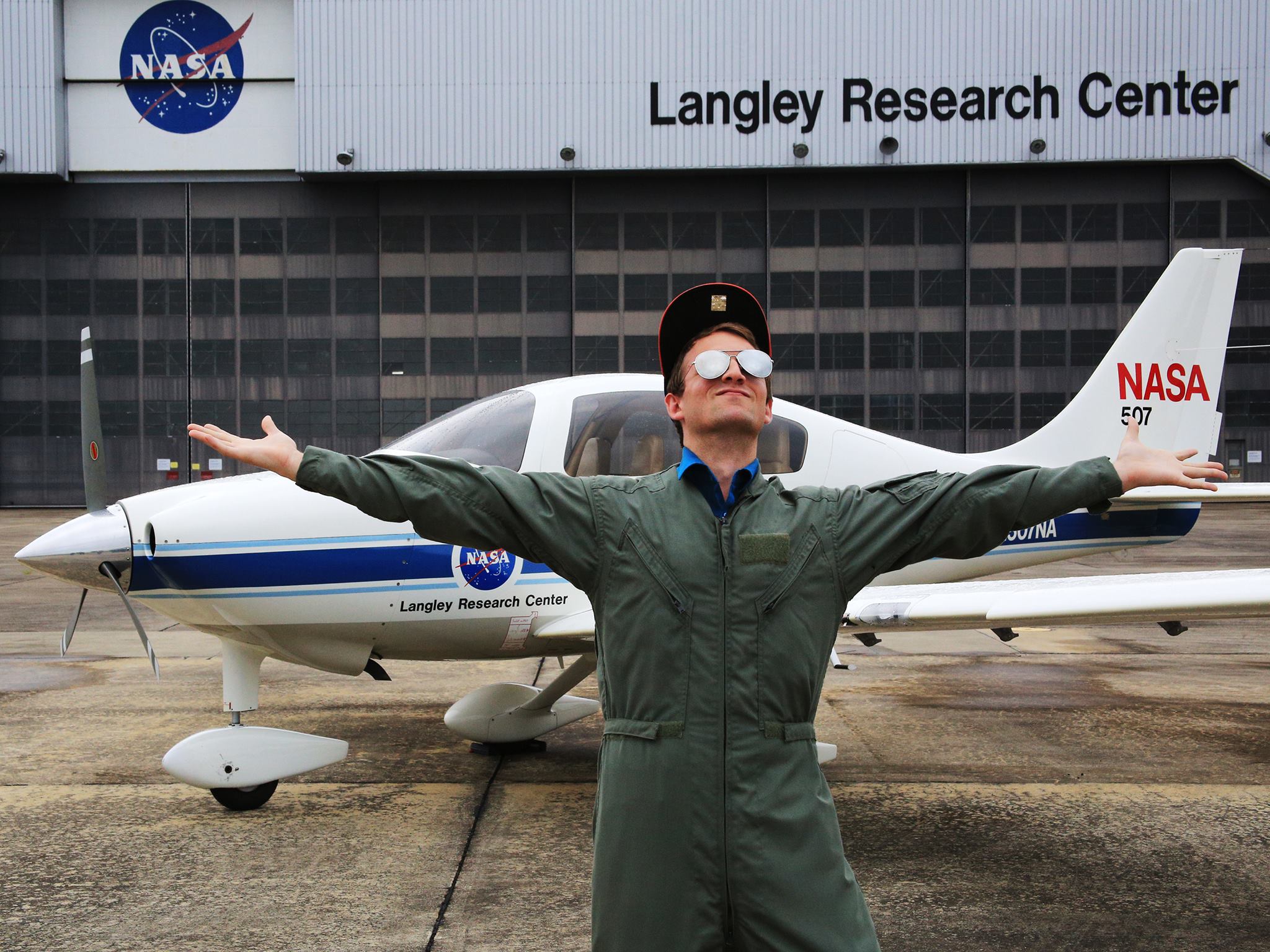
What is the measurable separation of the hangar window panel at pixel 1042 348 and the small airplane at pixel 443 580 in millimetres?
29179

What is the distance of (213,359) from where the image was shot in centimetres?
3472

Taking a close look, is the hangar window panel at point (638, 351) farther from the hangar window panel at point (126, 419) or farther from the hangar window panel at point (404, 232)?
the hangar window panel at point (126, 419)

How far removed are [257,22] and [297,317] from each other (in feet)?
31.7

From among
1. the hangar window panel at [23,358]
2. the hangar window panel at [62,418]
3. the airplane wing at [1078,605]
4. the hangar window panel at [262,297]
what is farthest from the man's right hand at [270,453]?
the hangar window panel at [23,358]

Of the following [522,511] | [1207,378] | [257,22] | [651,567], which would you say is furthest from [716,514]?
[257,22]

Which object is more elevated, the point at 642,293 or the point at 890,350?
the point at 642,293

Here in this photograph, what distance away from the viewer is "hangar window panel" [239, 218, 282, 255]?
3491cm

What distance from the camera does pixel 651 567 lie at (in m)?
1.88

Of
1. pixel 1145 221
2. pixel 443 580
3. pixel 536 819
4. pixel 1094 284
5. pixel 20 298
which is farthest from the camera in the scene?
pixel 20 298

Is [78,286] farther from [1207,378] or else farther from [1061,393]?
Answer: [1207,378]

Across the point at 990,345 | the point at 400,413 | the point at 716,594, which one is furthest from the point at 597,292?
the point at 716,594

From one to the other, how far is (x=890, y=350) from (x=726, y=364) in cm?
3341

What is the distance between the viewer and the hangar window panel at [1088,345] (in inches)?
1331

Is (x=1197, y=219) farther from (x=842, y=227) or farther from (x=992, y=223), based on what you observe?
(x=842, y=227)
